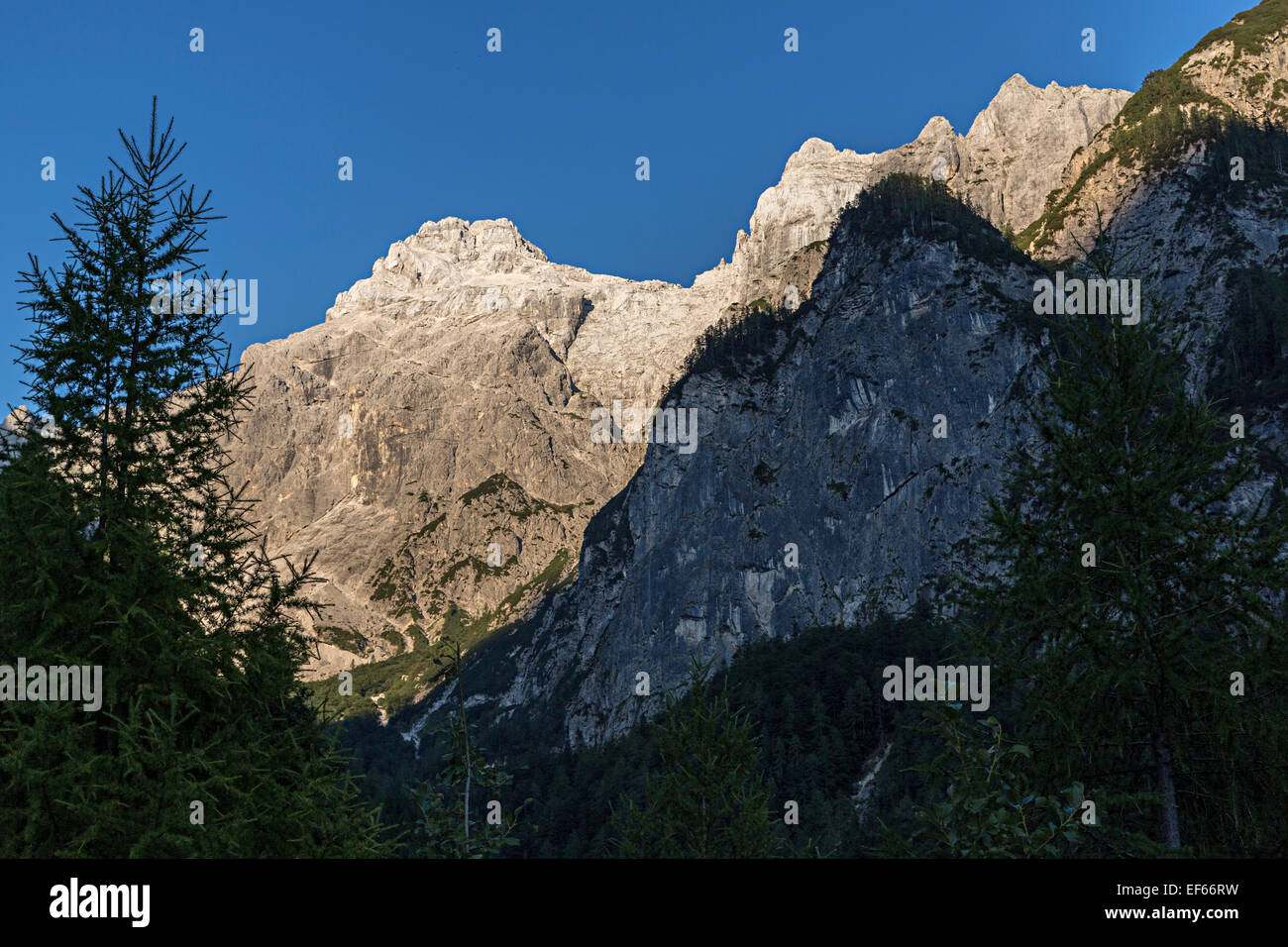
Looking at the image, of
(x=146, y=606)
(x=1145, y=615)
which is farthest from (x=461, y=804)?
(x=1145, y=615)

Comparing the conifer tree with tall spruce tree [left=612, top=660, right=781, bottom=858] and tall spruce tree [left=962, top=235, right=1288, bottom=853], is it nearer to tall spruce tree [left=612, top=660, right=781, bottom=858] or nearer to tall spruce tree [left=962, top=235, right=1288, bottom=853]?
tall spruce tree [left=612, top=660, right=781, bottom=858]

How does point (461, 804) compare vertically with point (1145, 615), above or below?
below

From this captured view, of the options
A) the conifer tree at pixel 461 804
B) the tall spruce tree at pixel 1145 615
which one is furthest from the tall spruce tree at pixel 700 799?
the tall spruce tree at pixel 1145 615

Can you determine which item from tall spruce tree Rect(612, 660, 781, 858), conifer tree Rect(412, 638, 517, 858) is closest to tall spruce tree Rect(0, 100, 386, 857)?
conifer tree Rect(412, 638, 517, 858)

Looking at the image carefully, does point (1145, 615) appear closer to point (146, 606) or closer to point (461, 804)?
point (461, 804)

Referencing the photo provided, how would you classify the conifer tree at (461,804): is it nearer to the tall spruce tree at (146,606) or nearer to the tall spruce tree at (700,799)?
the tall spruce tree at (146,606)

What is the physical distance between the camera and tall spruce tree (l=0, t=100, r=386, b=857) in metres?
8.25

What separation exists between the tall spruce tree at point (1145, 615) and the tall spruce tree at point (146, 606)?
9742 millimetres

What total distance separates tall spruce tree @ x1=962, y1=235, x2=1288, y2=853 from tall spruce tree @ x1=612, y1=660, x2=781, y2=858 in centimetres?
605

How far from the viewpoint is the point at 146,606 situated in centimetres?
975

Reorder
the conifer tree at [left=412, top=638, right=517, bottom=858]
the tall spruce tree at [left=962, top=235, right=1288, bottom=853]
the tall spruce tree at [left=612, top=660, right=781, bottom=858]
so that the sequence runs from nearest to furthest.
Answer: the conifer tree at [left=412, top=638, right=517, bottom=858] → the tall spruce tree at [left=962, top=235, right=1288, bottom=853] → the tall spruce tree at [left=612, top=660, right=781, bottom=858]

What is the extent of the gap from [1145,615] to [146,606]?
13131 mm
